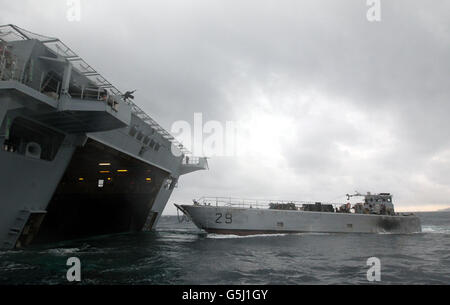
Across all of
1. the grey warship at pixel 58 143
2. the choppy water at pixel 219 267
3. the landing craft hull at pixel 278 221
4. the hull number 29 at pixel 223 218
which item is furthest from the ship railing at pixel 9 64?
the hull number 29 at pixel 223 218

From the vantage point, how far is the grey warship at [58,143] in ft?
46.0

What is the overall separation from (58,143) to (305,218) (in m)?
25.7

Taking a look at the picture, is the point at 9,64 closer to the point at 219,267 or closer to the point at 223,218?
the point at 219,267

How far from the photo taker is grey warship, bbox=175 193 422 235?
2867 cm

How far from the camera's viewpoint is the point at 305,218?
31.9m

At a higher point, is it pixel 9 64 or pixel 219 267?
pixel 9 64

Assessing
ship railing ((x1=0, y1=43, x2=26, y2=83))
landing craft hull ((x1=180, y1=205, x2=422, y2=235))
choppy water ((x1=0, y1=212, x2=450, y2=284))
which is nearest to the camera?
choppy water ((x1=0, y1=212, x2=450, y2=284))

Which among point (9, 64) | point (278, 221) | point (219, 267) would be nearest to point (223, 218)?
point (278, 221)

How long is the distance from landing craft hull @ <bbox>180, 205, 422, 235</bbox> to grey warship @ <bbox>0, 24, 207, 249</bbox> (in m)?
8.21

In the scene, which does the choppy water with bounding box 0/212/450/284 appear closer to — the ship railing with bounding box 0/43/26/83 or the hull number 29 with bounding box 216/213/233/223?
the ship railing with bounding box 0/43/26/83

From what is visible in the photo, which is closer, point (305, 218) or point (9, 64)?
point (9, 64)

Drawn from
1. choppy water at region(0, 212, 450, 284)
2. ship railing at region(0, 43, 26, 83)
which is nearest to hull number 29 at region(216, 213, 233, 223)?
choppy water at region(0, 212, 450, 284)

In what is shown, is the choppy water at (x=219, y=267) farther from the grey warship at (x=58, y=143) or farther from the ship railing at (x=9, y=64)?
the ship railing at (x=9, y=64)
